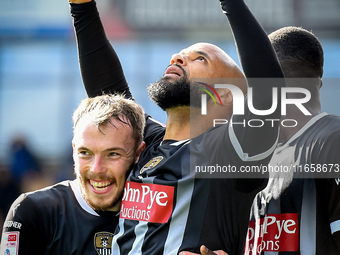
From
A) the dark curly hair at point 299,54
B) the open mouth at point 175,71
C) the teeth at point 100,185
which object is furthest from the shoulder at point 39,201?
the dark curly hair at point 299,54

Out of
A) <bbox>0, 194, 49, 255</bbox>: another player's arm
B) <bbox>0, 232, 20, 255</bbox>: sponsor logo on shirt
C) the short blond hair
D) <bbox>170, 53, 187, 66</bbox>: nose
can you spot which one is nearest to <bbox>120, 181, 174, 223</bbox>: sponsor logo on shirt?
the short blond hair

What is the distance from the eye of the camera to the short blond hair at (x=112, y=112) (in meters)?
3.30

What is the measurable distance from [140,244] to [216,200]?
0.43m

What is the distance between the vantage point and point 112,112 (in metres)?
3.32

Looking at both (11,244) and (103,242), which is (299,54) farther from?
(11,244)

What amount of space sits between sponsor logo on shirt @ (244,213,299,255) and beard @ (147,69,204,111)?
72cm

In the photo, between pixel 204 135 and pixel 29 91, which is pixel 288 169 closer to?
pixel 204 135

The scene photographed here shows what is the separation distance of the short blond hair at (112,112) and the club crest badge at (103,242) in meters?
0.52

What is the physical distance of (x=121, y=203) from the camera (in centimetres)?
328

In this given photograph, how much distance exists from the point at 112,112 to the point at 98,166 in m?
0.32

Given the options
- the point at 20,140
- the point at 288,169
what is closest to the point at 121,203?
the point at 288,169

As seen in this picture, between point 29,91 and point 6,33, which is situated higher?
point 6,33

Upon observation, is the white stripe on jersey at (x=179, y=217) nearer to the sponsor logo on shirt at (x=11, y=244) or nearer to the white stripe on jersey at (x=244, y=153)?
the white stripe on jersey at (x=244, y=153)

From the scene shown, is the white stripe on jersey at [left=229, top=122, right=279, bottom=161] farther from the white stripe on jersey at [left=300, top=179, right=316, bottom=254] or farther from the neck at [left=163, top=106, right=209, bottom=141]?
the neck at [left=163, top=106, right=209, bottom=141]
